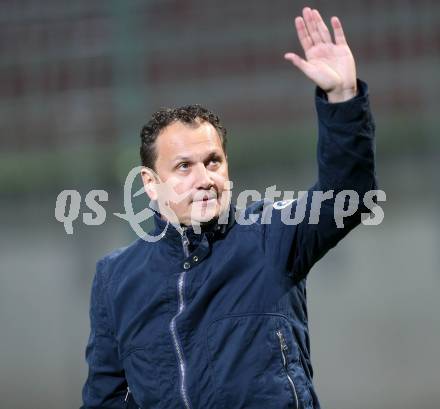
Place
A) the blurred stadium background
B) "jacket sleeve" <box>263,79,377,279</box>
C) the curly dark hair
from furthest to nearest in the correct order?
the blurred stadium background, the curly dark hair, "jacket sleeve" <box>263,79,377,279</box>

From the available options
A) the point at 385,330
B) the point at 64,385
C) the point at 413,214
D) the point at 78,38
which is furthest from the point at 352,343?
the point at 78,38

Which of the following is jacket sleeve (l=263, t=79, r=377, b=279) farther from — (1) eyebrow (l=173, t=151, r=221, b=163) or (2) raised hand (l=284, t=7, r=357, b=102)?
(1) eyebrow (l=173, t=151, r=221, b=163)

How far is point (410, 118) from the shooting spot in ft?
11.7

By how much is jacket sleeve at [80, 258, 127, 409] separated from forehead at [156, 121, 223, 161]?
1.15ft

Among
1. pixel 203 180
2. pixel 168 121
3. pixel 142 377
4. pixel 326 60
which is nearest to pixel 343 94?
pixel 326 60

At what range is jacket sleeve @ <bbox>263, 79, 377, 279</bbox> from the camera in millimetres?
1611

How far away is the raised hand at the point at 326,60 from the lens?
1.62 m

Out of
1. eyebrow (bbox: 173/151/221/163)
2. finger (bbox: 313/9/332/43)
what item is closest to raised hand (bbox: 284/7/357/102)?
finger (bbox: 313/9/332/43)

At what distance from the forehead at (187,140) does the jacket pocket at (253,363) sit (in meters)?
0.42

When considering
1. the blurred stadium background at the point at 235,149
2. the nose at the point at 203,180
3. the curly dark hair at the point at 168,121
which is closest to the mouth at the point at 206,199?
the nose at the point at 203,180

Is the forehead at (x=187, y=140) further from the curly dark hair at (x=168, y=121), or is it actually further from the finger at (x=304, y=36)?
the finger at (x=304, y=36)

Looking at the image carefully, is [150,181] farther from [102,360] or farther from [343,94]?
[343,94]

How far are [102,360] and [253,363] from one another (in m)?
0.50

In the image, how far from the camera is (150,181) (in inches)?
83.5
